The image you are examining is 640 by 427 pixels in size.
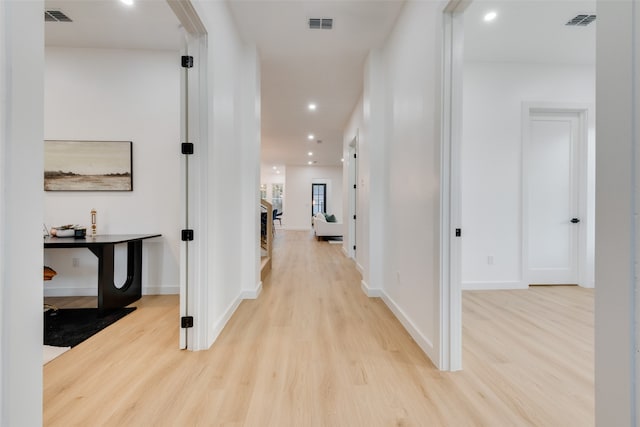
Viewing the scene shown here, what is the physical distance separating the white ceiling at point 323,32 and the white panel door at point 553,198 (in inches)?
34.8

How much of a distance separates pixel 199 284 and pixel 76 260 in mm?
2382

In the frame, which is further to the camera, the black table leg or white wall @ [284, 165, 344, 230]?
white wall @ [284, 165, 344, 230]

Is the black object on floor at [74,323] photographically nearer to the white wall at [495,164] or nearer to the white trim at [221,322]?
the white trim at [221,322]

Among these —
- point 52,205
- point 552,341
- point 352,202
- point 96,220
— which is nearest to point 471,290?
point 552,341

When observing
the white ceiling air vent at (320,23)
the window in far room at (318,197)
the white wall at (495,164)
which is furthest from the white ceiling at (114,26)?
the window in far room at (318,197)


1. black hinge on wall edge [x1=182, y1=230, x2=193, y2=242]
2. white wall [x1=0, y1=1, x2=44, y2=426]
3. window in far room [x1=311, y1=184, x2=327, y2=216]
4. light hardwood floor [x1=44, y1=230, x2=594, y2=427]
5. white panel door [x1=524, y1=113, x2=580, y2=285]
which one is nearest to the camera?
white wall [x1=0, y1=1, x2=44, y2=426]

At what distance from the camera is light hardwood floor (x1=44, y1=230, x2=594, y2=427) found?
138 centimetres

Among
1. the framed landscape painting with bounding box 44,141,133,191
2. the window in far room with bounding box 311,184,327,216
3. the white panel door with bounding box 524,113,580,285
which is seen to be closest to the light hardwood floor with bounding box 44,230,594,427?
the white panel door with bounding box 524,113,580,285

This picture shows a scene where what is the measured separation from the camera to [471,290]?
354 cm

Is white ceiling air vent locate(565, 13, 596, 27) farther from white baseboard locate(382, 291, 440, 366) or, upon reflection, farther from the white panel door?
white baseboard locate(382, 291, 440, 366)

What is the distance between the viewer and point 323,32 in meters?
3.03

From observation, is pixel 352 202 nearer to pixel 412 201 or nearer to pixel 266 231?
pixel 266 231

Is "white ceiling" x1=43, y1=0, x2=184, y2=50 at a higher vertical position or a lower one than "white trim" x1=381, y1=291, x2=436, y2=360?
higher

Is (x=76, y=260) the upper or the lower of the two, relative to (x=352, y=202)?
lower
